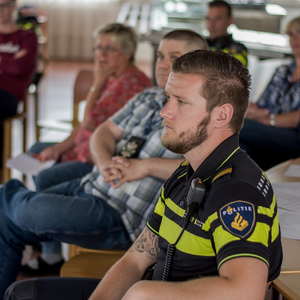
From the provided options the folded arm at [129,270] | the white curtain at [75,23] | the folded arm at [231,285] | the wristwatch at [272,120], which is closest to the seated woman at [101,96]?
the wristwatch at [272,120]

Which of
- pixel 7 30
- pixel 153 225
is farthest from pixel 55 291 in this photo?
pixel 7 30

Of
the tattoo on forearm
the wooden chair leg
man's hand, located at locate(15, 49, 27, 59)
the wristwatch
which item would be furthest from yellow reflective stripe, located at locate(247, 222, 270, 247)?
man's hand, located at locate(15, 49, 27, 59)

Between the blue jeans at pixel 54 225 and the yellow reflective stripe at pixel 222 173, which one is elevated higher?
the yellow reflective stripe at pixel 222 173

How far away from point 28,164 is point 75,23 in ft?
24.2

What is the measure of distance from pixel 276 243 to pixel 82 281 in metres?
0.60

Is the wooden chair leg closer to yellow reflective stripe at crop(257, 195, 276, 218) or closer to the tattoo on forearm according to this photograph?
the tattoo on forearm

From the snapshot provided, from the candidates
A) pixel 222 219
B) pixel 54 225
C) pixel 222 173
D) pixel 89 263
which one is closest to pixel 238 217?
pixel 222 219

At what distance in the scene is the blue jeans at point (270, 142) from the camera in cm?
329

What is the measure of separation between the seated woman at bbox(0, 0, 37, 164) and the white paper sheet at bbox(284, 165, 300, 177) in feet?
7.84

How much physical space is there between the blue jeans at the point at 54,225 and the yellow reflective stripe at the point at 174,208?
783 mm

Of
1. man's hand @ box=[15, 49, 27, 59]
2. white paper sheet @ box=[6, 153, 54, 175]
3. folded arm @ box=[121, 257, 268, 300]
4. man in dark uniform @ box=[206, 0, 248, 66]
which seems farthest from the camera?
man's hand @ box=[15, 49, 27, 59]

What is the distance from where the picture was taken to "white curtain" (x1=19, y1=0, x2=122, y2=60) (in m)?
10.2

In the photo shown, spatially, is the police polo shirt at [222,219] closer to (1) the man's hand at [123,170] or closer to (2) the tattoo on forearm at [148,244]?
(2) the tattoo on forearm at [148,244]

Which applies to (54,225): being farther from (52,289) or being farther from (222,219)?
(222,219)
